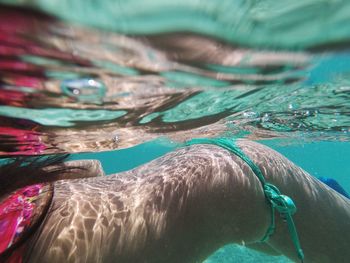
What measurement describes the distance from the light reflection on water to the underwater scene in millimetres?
21

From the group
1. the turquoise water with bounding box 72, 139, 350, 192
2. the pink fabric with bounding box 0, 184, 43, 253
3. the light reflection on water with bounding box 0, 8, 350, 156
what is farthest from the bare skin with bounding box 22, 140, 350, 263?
the turquoise water with bounding box 72, 139, 350, 192

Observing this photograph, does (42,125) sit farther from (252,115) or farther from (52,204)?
(252,115)

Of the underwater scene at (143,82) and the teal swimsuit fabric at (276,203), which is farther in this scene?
the teal swimsuit fabric at (276,203)

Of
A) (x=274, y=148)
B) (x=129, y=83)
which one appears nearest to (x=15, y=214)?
(x=129, y=83)

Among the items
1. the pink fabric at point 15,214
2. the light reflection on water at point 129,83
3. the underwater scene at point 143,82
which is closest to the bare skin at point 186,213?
the underwater scene at point 143,82

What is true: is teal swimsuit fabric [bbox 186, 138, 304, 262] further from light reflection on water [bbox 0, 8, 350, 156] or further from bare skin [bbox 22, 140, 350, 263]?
light reflection on water [bbox 0, 8, 350, 156]

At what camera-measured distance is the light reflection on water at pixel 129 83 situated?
10.1 feet

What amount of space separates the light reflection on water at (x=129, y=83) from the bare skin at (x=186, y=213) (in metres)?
1.14

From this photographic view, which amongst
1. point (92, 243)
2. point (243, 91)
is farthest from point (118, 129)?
point (92, 243)

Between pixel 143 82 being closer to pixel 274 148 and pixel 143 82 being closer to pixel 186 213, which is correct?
pixel 186 213

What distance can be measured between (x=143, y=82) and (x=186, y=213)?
1.99 meters

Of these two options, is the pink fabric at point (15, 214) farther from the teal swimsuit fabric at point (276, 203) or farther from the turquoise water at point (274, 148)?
the turquoise water at point (274, 148)

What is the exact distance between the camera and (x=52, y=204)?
3010mm

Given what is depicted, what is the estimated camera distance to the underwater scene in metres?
2.65
